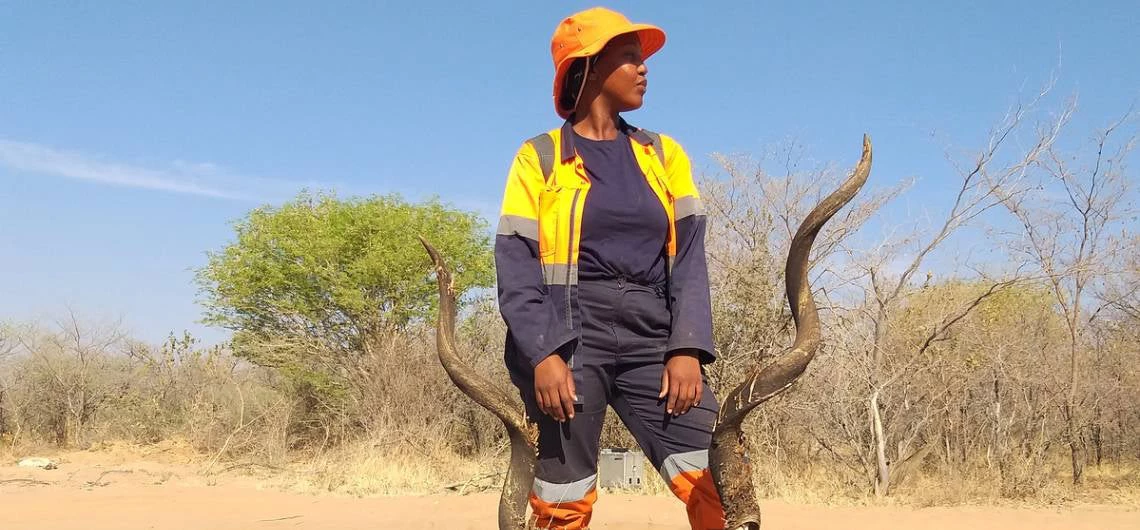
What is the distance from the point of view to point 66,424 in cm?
1611

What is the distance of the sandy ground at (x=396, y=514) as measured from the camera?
21.1 feet

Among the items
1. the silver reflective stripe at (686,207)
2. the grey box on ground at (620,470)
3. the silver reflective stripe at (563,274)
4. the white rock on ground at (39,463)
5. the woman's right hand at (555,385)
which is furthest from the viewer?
the white rock on ground at (39,463)

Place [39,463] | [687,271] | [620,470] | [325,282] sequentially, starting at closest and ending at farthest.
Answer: [687,271], [620,470], [39,463], [325,282]

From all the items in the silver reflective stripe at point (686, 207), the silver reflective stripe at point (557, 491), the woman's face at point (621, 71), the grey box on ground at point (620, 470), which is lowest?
the grey box on ground at point (620, 470)

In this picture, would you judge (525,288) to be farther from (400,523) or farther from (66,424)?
(66,424)

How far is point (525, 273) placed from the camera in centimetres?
234

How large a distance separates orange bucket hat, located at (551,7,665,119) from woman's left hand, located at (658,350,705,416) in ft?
2.81

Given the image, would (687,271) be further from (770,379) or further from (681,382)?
(770,379)

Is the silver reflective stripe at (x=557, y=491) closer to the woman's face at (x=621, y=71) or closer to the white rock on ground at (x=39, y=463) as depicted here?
the woman's face at (x=621, y=71)

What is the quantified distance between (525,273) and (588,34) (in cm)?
69

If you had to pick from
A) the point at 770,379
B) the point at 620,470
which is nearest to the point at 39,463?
the point at 620,470

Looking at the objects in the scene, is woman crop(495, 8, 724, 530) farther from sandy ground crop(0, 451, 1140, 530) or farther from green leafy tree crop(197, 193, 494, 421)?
green leafy tree crop(197, 193, 494, 421)

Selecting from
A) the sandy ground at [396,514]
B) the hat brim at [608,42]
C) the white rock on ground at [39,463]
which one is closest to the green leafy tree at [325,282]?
the white rock on ground at [39,463]

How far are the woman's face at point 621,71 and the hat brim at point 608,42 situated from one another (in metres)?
0.03
